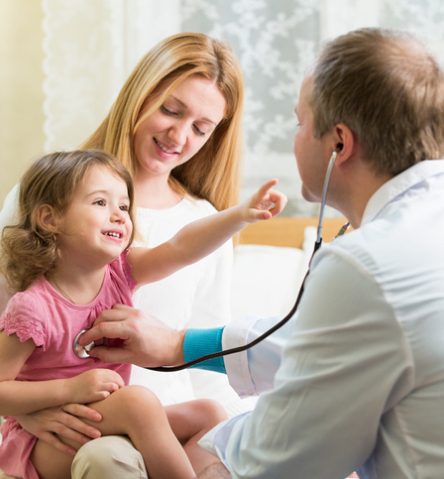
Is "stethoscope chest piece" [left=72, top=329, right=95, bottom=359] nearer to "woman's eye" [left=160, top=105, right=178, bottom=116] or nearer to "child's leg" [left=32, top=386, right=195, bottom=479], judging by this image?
"child's leg" [left=32, top=386, right=195, bottom=479]

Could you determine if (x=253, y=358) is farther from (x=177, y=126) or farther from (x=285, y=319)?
(x=177, y=126)

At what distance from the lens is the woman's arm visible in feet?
5.11

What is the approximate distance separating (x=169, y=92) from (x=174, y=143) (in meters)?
0.13

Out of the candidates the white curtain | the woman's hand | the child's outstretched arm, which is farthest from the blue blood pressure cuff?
the white curtain

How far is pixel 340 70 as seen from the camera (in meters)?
1.36

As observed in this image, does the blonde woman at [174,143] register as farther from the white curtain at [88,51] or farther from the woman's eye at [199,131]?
the white curtain at [88,51]

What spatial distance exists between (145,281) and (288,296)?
3.42ft

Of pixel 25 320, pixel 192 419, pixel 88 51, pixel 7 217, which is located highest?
pixel 88 51

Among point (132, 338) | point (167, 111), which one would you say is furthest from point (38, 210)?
point (167, 111)

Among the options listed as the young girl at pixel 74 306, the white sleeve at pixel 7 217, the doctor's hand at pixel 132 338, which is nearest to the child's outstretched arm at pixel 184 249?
the young girl at pixel 74 306

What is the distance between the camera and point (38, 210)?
170 cm

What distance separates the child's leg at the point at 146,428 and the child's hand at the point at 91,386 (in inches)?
0.7

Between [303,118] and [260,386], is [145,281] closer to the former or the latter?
[260,386]

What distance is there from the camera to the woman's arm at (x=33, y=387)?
1.56 m
